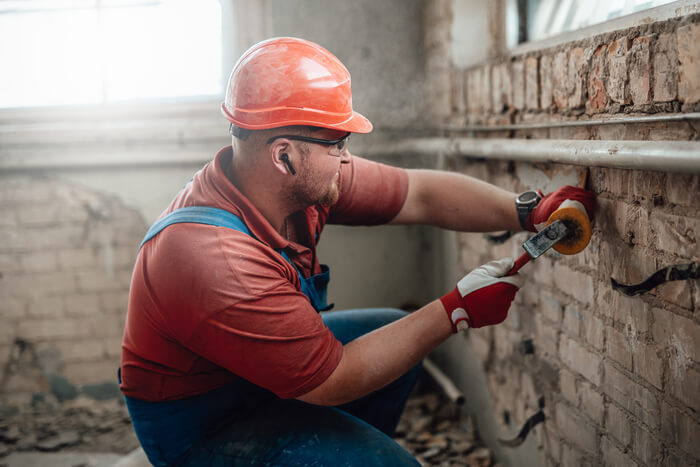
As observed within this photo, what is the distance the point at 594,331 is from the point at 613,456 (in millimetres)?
296

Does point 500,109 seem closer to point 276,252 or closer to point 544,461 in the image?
point 276,252

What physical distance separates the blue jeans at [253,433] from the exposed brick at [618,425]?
0.48 m

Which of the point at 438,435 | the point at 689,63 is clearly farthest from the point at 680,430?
the point at 438,435

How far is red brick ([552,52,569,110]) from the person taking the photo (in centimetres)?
150

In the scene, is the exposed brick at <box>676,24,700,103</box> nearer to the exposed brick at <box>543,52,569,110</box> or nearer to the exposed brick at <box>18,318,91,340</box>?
the exposed brick at <box>543,52,569,110</box>

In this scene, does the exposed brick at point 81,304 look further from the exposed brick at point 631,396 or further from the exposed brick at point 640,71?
the exposed brick at point 640,71

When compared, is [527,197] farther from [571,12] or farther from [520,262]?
[571,12]

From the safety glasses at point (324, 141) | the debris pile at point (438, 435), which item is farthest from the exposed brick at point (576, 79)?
the debris pile at point (438, 435)

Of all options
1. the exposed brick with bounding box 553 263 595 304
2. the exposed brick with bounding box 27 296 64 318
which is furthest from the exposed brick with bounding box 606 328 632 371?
the exposed brick with bounding box 27 296 64 318

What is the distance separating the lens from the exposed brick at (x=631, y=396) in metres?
1.28

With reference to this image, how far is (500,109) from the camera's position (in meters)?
1.94

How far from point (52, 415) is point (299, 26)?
216 cm

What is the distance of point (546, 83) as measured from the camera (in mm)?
1610

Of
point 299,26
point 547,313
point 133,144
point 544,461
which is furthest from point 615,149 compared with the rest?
point 133,144
